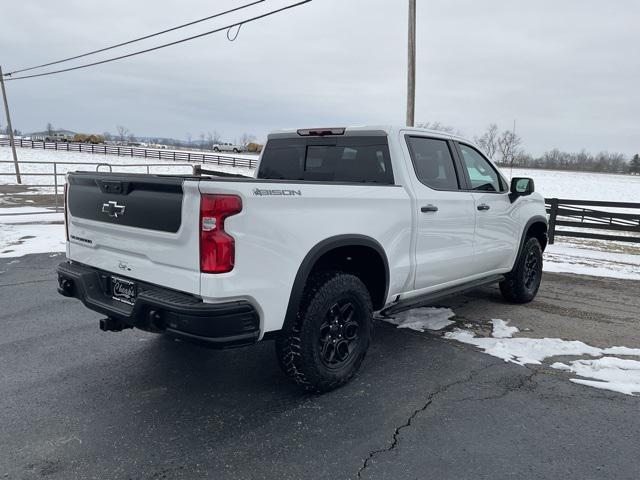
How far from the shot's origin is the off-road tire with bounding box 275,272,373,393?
332 cm

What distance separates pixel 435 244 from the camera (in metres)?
4.40

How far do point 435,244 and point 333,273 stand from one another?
1264 mm

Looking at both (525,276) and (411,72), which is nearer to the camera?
(525,276)

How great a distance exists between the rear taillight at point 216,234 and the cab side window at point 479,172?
3015 millimetres

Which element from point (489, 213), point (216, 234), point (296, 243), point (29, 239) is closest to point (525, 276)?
point (489, 213)

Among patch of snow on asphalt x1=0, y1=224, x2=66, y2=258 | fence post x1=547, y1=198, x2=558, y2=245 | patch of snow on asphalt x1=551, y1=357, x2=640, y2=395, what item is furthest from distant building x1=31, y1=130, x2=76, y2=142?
patch of snow on asphalt x1=551, y1=357, x2=640, y2=395

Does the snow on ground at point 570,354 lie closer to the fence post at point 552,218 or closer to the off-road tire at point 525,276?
the off-road tire at point 525,276

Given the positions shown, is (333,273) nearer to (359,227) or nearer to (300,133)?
(359,227)

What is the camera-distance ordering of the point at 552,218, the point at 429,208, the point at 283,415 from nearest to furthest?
the point at 283,415 → the point at 429,208 → the point at 552,218

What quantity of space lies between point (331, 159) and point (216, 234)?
201cm

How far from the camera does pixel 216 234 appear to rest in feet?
9.11

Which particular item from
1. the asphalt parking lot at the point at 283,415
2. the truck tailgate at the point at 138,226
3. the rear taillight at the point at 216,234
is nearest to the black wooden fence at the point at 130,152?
the asphalt parking lot at the point at 283,415

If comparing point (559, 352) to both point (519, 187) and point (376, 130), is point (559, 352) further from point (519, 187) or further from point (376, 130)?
point (376, 130)

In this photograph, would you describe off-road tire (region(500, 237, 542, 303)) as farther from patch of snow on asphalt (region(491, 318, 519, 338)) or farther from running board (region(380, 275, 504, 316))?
patch of snow on asphalt (region(491, 318, 519, 338))
